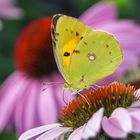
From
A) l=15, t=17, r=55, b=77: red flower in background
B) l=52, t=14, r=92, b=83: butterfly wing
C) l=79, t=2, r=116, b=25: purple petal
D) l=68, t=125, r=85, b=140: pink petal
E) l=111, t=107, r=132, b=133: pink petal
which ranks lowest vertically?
l=15, t=17, r=55, b=77: red flower in background

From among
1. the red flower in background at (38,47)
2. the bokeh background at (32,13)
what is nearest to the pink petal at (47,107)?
the red flower in background at (38,47)

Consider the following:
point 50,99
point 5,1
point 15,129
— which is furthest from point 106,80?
point 5,1

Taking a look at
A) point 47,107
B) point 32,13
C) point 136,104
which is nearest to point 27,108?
point 47,107

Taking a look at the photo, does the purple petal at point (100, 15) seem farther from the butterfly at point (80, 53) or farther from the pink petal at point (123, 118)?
Result: the pink petal at point (123, 118)

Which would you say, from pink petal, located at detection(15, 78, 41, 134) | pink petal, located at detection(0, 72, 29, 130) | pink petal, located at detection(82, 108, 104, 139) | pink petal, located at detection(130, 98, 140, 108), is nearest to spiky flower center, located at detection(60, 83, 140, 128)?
pink petal, located at detection(130, 98, 140, 108)

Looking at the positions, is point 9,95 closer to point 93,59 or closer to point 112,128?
point 93,59

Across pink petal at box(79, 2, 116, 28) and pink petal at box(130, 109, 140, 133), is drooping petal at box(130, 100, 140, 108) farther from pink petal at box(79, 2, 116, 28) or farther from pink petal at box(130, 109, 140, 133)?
pink petal at box(79, 2, 116, 28)

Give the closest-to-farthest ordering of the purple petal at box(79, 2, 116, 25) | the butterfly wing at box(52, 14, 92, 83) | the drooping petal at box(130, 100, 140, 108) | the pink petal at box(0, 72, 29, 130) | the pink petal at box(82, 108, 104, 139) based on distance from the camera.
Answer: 1. the pink petal at box(82, 108, 104, 139)
2. the drooping petal at box(130, 100, 140, 108)
3. the butterfly wing at box(52, 14, 92, 83)
4. the pink petal at box(0, 72, 29, 130)
5. the purple petal at box(79, 2, 116, 25)

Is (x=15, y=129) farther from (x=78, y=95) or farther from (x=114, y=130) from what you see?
(x=114, y=130)
